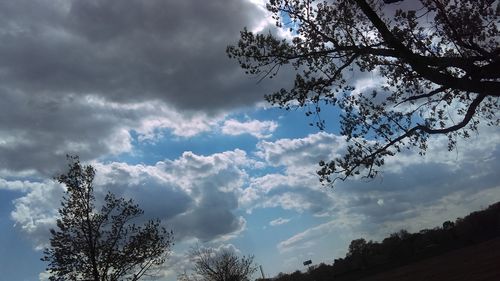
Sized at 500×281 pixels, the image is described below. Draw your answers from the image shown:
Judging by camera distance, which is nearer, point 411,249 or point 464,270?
point 464,270

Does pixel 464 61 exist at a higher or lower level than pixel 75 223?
lower

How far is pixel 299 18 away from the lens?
45.5ft

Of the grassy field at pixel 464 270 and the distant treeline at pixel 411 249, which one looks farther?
the distant treeline at pixel 411 249

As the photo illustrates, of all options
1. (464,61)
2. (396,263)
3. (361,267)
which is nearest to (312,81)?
(464,61)

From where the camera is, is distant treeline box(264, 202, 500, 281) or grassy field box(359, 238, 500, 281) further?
distant treeline box(264, 202, 500, 281)

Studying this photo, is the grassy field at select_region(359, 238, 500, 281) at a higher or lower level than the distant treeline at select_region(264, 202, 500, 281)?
lower

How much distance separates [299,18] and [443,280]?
124ft

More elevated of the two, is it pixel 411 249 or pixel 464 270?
pixel 411 249

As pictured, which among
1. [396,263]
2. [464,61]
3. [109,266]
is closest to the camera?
[464,61]

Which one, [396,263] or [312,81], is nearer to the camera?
[312,81]

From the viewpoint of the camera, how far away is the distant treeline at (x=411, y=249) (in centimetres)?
9075

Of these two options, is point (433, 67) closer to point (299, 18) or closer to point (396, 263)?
point (299, 18)

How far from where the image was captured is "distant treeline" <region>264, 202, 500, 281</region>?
90.8m

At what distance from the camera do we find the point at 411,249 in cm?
9750
